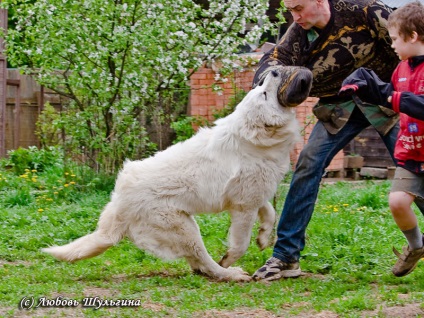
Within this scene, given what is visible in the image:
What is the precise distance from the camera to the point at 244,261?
609cm

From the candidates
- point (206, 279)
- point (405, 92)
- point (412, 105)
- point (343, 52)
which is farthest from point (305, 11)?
point (206, 279)

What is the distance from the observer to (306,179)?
5410 mm

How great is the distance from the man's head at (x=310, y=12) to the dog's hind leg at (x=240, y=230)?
1410 millimetres

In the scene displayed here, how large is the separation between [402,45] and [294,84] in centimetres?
78

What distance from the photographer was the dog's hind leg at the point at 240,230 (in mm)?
5367

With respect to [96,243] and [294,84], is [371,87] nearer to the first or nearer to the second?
[294,84]

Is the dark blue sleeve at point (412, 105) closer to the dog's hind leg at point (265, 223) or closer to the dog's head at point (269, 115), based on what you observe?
the dog's head at point (269, 115)

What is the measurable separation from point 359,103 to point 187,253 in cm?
163

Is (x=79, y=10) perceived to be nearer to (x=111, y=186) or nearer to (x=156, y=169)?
(x=111, y=186)

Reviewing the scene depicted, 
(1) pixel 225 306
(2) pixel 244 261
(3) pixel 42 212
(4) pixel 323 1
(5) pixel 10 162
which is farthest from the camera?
(5) pixel 10 162

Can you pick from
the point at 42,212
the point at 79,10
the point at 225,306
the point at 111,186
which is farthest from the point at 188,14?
the point at 225,306

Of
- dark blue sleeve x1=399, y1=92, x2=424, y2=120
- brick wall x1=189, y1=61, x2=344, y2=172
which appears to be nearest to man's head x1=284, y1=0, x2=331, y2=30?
dark blue sleeve x1=399, y1=92, x2=424, y2=120

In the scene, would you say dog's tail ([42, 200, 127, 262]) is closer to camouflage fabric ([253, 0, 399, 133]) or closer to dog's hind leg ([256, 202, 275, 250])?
dog's hind leg ([256, 202, 275, 250])

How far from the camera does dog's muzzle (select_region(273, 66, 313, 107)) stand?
5066 millimetres
